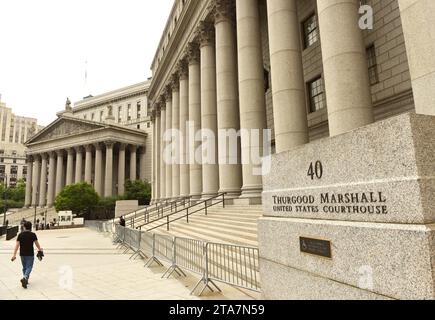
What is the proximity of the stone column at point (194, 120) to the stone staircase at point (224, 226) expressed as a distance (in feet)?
21.4

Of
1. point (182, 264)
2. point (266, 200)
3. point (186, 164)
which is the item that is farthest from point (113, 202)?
point (266, 200)

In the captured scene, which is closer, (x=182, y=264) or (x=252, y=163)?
(x=182, y=264)

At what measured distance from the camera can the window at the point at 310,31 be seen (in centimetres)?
2077

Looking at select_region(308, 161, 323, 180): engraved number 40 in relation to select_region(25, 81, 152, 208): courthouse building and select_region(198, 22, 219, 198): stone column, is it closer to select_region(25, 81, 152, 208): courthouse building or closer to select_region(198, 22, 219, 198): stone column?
select_region(198, 22, 219, 198): stone column

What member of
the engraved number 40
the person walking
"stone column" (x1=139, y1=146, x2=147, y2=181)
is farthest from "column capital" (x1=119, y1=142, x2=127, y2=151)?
the engraved number 40

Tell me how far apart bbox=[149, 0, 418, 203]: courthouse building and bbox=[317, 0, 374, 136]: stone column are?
1.4 inches

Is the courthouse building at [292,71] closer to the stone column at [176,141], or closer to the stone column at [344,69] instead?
the stone column at [344,69]

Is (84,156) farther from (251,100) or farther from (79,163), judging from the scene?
(251,100)

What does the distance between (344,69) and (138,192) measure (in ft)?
212

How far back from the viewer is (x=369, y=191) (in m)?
4.50

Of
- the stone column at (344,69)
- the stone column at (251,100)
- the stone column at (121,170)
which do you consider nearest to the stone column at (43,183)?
the stone column at (121,170)

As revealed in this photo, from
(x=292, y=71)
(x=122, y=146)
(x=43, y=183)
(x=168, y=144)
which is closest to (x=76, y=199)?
(x=122, y=146)
